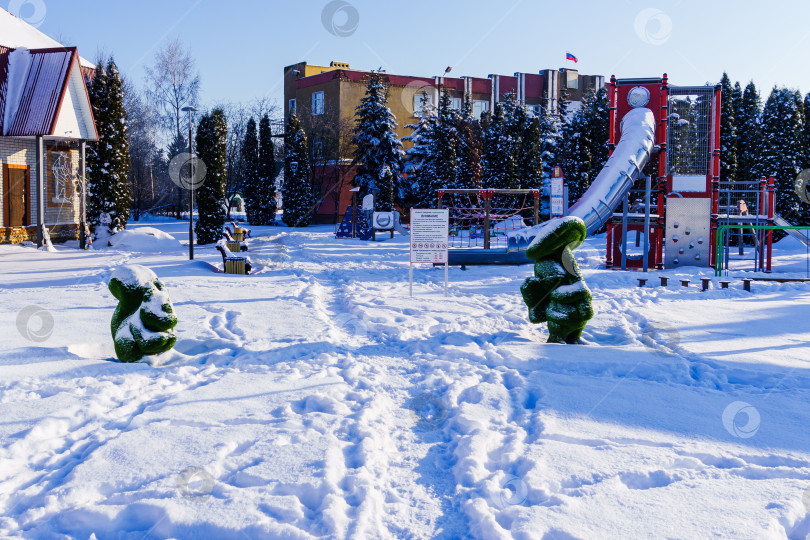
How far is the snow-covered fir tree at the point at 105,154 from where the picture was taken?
76.3 ft

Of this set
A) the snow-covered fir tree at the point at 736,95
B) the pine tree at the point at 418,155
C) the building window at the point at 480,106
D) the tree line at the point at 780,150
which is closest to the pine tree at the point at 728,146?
the tree line at the point at 780,150

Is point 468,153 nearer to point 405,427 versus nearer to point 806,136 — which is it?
point 806,136

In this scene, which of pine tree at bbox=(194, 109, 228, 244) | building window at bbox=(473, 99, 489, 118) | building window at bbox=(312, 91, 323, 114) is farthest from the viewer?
building window at bbox=(473, 99, 489, 118)

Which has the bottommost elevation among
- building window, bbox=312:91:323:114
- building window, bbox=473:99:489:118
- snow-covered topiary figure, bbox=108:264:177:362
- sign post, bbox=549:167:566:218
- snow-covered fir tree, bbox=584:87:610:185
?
snow-covered topiary figure, bbox=108:264:177:362

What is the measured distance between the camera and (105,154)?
23.3 m

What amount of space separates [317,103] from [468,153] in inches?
615

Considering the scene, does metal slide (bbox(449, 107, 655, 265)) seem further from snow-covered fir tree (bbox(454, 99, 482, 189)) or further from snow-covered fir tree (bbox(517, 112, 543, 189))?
snow-covered fir tree (bbox(454, 99, 482, 189))

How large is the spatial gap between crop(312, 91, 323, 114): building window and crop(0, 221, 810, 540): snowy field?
43.2 meters

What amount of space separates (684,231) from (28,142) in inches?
816

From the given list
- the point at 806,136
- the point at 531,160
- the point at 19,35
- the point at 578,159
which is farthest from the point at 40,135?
the point at 806,136

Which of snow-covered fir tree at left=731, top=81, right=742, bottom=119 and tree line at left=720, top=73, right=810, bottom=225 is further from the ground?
snow-covered fir tree at left=731, top=81, right=742, bottom=119

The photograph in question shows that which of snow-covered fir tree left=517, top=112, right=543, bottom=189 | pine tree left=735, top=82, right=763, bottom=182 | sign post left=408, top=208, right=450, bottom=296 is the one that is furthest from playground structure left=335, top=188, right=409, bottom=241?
pine tree left=735, top=82, right=763, bottom=182

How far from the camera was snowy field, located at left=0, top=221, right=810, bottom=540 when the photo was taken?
3713mm

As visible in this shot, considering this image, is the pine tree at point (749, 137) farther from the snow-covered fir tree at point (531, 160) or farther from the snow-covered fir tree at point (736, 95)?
the snow-covered fir tree at point (531, 160)
